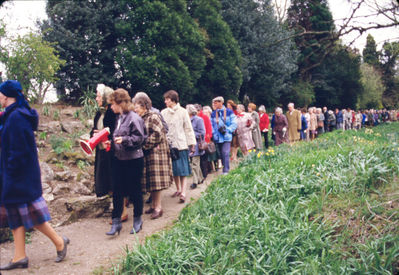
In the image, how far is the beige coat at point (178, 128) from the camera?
6.66 metres

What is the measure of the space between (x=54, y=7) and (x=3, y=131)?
12.0m

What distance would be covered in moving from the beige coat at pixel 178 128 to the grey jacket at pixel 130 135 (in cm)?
181

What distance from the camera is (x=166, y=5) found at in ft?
50.0

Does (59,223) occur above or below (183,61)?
below

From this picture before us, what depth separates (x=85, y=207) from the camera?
5793 mm

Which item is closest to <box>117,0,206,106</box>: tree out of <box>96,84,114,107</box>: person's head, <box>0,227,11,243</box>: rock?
<box>96,84,114,107</box>: person's head

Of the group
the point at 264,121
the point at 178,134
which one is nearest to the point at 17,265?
the point at 178,134

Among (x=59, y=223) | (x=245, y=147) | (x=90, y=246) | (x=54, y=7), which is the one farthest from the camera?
(x=54, y=7)

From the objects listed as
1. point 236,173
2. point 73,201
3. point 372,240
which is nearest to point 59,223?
point 73,201

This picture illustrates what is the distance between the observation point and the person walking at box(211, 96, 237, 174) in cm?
884

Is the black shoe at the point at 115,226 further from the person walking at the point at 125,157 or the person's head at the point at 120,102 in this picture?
the person's head at the point at 120,102

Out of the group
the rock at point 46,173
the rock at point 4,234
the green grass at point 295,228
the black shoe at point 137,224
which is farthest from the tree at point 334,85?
the rock at point 4,234

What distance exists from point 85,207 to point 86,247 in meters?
1.35

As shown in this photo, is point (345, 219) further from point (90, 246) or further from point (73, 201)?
point (73, 201)
